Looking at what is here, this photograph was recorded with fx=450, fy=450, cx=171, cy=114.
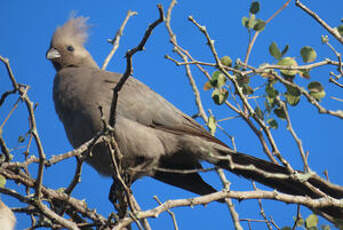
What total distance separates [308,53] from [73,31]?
3427mm

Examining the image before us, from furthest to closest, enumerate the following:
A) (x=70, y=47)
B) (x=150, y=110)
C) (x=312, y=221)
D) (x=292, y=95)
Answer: (x=70, y=47)
(x=150, y=110)
(x=292, y=95)
(x=312, y=221)

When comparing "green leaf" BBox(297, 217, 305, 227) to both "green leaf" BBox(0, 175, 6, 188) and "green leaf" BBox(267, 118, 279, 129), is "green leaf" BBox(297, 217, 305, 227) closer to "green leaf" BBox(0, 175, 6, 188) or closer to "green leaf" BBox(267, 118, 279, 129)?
"green leaf" BBox(267, 118, 279, 129)

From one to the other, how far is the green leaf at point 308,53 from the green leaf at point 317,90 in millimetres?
197

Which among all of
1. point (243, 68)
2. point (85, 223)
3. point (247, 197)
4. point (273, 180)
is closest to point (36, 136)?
point (85, 223)

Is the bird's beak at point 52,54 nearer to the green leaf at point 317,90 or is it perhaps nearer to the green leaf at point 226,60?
the green leaf at point 226,60

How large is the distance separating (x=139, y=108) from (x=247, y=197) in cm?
173

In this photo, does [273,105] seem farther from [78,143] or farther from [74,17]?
[74,17]

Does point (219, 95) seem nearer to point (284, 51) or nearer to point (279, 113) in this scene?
point (279, 113)

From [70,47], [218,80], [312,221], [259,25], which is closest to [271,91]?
[218,80]

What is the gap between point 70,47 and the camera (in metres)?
5.71

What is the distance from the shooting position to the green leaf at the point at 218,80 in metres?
3.37

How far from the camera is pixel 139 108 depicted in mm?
4445

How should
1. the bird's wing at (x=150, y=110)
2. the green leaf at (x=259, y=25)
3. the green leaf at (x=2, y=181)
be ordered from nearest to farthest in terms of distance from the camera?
1. the green leaf at (x=2, y=181)
2. the green leaf at (x=259, y=25)
3. the bird's wing at (x=150, y=110)

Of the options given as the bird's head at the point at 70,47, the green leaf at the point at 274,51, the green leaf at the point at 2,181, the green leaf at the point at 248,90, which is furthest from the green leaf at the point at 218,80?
the bird's head at the point at 70,47
